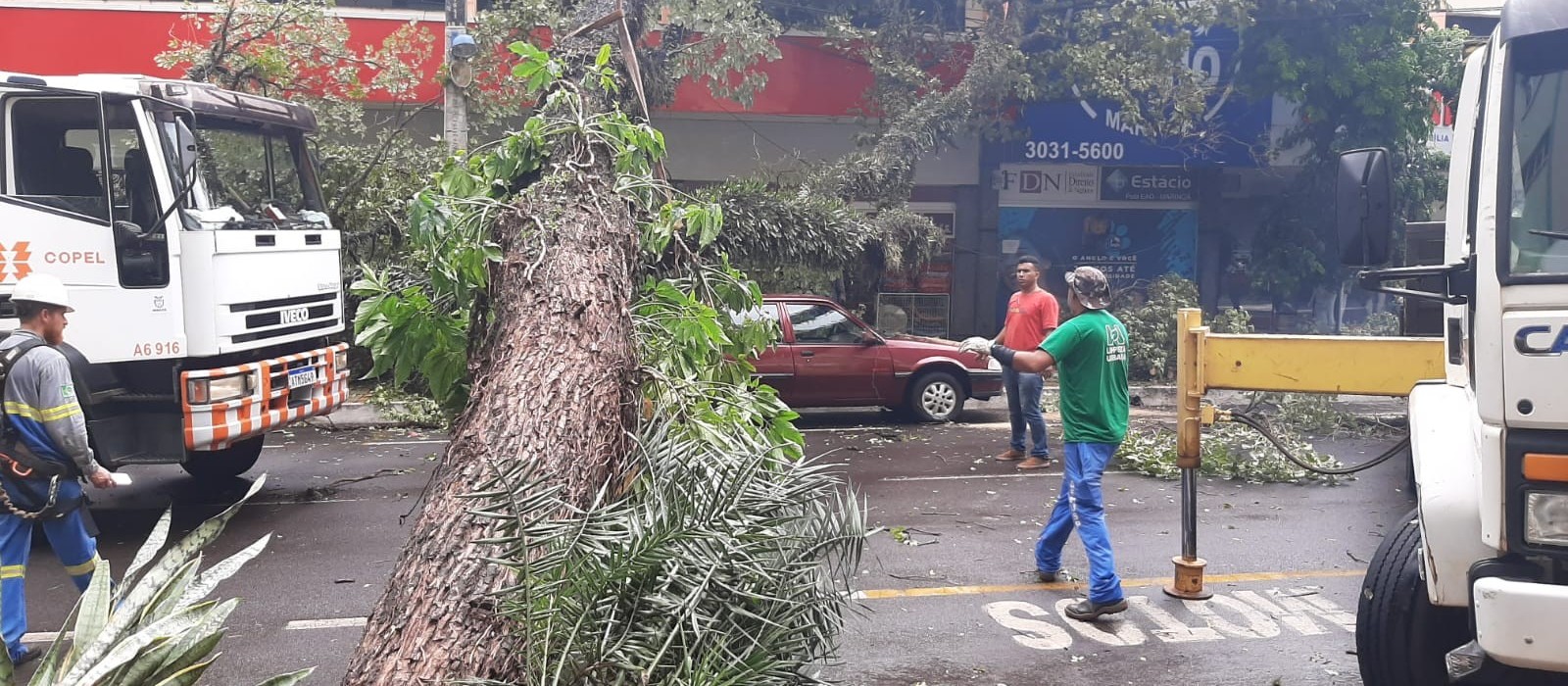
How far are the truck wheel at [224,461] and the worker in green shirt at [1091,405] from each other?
6.25 metres

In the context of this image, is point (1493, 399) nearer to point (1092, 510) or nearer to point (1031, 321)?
point (1092, 510)

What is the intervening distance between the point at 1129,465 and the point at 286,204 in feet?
24.1

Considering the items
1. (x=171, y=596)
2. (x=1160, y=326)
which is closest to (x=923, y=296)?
(x=1160, y=326)

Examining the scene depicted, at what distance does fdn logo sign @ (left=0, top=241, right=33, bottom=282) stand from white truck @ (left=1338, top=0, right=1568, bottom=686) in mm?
7342

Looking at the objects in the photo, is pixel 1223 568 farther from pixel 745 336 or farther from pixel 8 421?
pixel 8 421

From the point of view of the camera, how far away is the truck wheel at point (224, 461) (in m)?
9.05

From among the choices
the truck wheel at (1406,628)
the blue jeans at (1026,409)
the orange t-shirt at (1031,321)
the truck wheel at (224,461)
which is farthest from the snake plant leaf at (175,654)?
the blue jeans at (1026,409)

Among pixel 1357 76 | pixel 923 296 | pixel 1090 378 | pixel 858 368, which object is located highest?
pixel 1357 76

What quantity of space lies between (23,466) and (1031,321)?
723 centimetres

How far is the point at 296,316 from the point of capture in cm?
854

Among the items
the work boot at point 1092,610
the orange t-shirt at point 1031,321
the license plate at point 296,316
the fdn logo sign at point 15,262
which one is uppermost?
the fdn logo sign at point 15,262

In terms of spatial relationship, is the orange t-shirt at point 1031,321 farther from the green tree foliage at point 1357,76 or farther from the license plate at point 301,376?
the green tree foliage at point 1357,76

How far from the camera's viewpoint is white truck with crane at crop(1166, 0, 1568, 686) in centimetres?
309

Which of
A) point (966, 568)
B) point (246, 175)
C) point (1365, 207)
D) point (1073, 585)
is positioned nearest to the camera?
point (1365, 207)
